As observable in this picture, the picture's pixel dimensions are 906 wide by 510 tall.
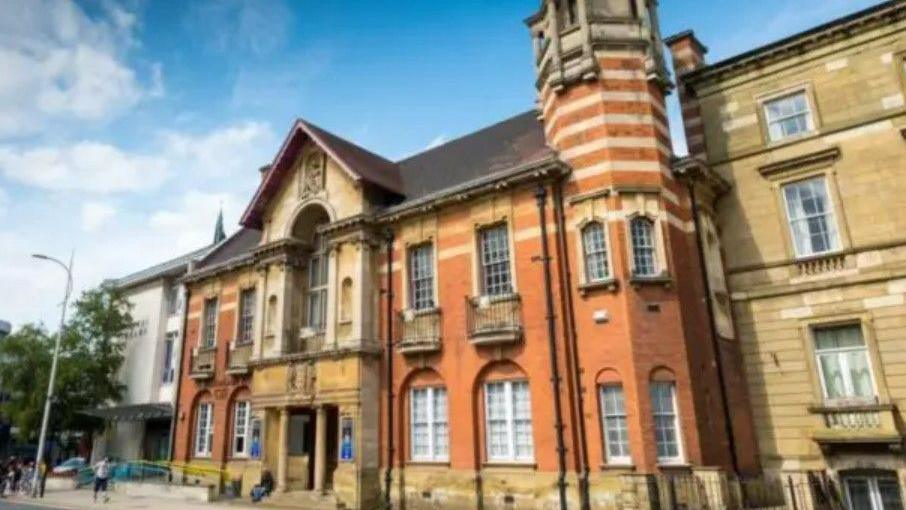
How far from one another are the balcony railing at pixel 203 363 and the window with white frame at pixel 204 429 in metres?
1.42

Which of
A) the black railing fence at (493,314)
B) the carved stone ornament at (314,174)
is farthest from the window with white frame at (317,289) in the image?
the black railing fence at (493,314)

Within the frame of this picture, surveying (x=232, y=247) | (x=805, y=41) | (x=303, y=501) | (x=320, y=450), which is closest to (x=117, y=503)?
(x=303, y=501)

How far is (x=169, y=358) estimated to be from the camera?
3300 cm

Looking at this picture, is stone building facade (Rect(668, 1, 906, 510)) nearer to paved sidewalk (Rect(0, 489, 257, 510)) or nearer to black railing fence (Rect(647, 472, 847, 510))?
black railing fence (Rect(647, 472, 847, 510))

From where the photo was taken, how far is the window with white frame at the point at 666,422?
1579cm

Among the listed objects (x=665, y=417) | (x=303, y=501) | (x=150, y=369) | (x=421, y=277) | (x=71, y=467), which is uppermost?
(x=421, y=277)

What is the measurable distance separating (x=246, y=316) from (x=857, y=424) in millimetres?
23593

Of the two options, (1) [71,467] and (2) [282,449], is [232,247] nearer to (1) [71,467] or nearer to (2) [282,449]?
(2) [282,449]

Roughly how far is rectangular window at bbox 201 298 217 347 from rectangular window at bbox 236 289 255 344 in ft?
7.76

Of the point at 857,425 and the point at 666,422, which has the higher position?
the point at 666,422

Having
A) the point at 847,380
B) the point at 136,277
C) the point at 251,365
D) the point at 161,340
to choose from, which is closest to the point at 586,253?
the point at 847,380

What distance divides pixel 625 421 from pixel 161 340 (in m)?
26.9

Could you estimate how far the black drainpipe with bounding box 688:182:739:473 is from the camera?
17000 millimetres

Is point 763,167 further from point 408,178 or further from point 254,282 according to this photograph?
point 254,282
